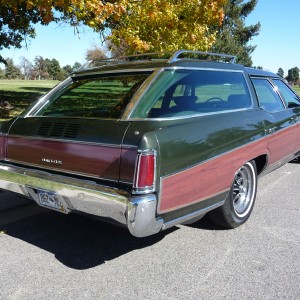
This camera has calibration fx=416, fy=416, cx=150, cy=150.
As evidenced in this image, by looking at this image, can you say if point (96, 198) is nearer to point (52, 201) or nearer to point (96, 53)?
point (52, 201)

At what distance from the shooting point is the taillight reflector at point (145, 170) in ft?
10.1

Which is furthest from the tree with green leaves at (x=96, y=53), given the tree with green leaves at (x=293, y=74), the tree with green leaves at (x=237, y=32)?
the tree with green leaves at (x=293, y=74)

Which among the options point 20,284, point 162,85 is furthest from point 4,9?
point 20,284

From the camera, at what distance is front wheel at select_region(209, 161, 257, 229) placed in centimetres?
414

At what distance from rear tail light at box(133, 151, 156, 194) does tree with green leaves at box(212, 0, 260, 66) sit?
139 ft

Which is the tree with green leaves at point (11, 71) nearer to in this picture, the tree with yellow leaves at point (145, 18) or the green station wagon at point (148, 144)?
the tree with yellow leaves at point (145, 18)

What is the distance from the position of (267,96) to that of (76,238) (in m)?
2.94

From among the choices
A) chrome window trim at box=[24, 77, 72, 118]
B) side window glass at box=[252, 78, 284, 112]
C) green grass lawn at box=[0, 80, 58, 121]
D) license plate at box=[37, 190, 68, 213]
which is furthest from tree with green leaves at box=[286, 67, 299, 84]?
license plate at box=[37, 190, 68, 213]

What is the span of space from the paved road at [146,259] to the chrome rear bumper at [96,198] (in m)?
0.48

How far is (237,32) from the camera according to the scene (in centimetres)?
4803

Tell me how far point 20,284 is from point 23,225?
133 centimetres

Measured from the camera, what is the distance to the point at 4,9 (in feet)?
39.6

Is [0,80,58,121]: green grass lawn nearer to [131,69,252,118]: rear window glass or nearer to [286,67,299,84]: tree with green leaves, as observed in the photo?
[131,69,252,118]: rear window glass

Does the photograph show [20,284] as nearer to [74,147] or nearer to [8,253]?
[8,253]
